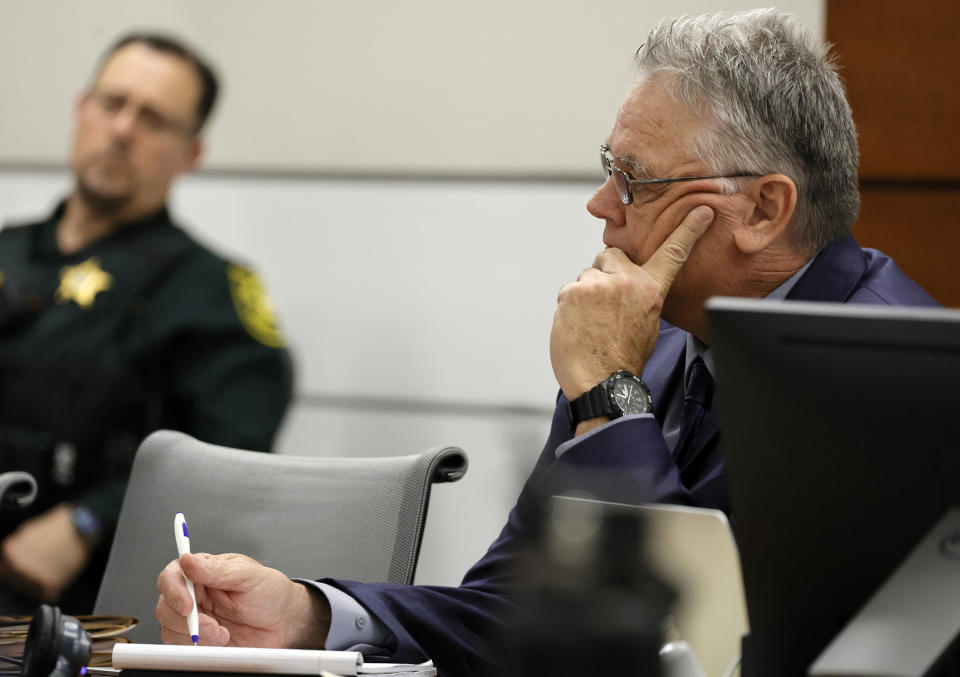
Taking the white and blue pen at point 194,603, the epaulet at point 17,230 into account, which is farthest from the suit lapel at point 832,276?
the epaulet at point 17,230

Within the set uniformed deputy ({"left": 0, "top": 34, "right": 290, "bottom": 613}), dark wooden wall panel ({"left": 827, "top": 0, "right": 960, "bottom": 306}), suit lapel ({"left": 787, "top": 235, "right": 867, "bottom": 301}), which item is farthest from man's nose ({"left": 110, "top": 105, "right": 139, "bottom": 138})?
suit lapel ({"left": 787, "top": 235, "right": 867, "bottom": 301})

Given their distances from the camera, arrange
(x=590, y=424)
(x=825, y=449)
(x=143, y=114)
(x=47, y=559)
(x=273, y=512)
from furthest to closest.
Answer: (x=143, y=114) < (x=47, y=559) < (x=273, y=512) < (x=590, y=424) < (x=825, y=449)

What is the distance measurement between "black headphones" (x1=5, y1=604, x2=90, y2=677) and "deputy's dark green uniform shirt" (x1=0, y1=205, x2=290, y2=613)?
194cm

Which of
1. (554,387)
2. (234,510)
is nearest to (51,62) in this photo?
(554,387)

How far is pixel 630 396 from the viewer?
1341 millimetres

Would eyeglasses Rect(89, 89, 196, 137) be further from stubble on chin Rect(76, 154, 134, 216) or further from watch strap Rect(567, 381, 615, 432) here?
watch strap Rect(567, 381, 615, 432)

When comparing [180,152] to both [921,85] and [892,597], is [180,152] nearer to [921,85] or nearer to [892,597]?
[921,85]

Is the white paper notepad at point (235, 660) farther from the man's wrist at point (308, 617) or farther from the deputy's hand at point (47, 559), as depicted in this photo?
the deputy's hand at point (47, 559)

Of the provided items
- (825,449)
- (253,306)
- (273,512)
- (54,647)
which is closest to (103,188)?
(253,306)

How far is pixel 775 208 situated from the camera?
1505 mm

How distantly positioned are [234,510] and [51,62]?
2.28 m

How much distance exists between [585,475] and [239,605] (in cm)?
41

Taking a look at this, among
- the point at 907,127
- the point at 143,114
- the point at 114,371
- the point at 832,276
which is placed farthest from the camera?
the point at 143,114

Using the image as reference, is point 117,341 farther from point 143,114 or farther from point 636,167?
point 636,167
